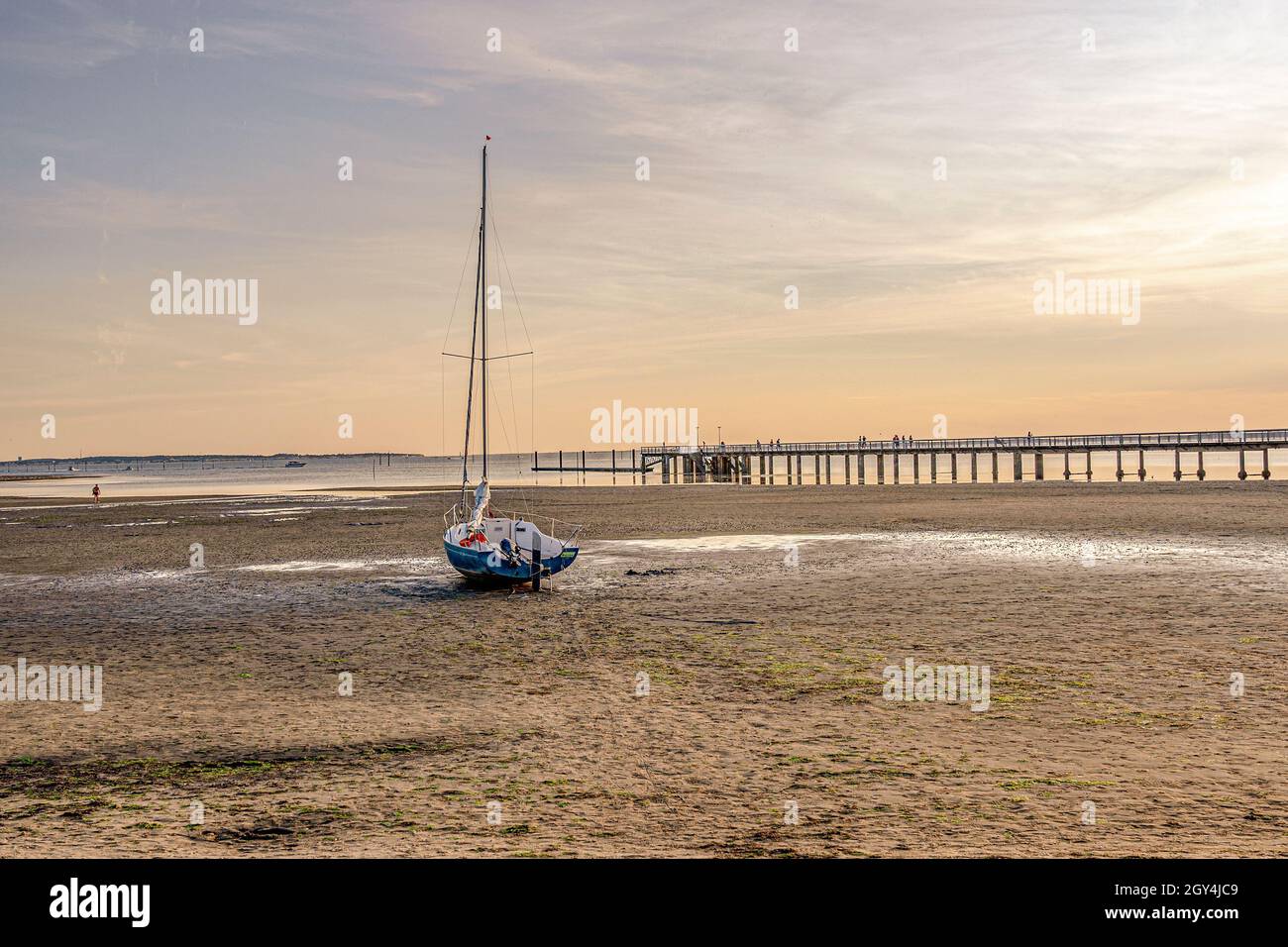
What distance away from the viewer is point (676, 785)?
27.8ft

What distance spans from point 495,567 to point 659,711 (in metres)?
11.6

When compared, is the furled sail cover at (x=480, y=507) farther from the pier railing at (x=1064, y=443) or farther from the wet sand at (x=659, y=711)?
the pier railing at (x=1064, y=443)

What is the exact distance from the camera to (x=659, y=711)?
11.3 m

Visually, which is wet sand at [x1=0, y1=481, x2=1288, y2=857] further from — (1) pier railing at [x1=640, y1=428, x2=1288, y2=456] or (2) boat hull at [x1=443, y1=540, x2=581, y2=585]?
(1) pier railing at [x1=640, y1=428, x2=1288, y2=456]

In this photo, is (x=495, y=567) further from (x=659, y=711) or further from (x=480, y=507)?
(x=659, y=711)

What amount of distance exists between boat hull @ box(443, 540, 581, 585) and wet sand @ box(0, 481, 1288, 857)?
0.59 meters

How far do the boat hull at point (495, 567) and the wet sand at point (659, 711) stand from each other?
59 centimetres

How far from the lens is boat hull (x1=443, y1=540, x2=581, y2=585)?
73.4 ft

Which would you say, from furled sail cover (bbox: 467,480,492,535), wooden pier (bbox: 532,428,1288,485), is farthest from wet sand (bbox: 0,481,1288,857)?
wooden pier (bbox: 532,428,1288,485)

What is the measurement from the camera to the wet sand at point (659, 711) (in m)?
7.42

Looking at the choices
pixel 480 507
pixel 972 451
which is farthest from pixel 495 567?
pixel 972 451

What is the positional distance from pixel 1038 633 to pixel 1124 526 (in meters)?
22.9
